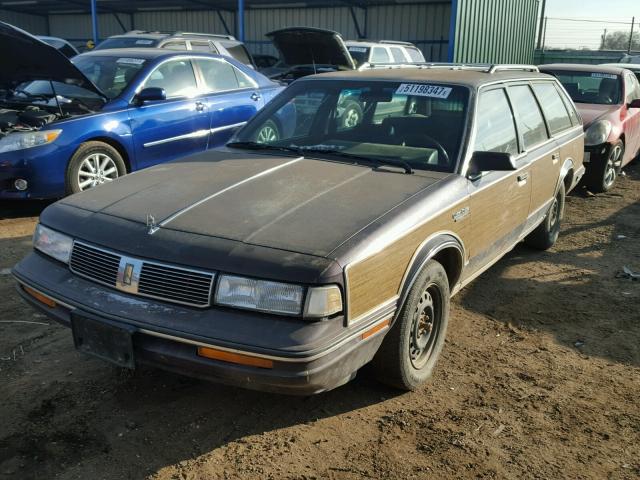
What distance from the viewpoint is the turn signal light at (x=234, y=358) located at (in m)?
2.37

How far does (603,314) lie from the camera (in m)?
4.29

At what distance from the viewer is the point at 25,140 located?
5660mm

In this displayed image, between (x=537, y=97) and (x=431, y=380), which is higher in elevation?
(x=537, y=97)

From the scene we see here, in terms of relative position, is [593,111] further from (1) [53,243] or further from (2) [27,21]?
(2) [27,21]

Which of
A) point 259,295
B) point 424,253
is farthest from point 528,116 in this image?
point 259,295

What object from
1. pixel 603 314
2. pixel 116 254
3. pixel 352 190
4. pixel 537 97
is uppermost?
pixel 537 97

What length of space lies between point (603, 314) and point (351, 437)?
7.95 feet

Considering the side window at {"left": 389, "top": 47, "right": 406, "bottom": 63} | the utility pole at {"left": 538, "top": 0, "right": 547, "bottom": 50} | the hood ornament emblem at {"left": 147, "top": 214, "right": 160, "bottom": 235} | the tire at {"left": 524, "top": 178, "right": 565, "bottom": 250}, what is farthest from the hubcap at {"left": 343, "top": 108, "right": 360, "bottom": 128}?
the utility pole at {"left": 538, "top": 0, "right": 547, "bottom": 50}

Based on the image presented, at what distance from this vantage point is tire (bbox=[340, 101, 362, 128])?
3.96 metres

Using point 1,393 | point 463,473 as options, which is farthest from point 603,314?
point 1,393

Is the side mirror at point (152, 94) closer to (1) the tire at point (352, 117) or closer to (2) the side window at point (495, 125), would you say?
(1) the tire at point (352, 117)

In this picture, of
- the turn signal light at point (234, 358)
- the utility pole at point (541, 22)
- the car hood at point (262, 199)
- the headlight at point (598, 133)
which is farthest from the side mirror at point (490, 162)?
the utility pole at point (541, 22)

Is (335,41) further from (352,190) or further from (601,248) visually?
(352,190)

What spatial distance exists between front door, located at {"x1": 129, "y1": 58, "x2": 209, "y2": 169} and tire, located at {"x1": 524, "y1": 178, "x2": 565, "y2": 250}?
3.81 m
